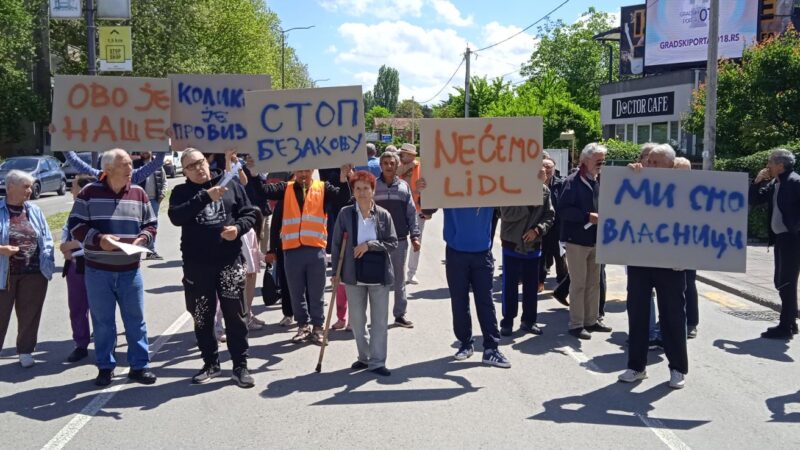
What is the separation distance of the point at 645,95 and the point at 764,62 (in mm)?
15664

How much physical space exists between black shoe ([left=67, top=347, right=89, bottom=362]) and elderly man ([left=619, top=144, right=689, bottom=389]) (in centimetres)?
481

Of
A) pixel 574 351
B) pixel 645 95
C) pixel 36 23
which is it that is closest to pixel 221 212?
pixel 574 351

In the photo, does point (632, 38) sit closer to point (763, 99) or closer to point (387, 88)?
point (763, 99)

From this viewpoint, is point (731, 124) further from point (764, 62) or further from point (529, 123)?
point (529, 123)

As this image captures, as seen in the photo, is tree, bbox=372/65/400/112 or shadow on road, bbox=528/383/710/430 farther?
tree, bbox=372/65/400/112

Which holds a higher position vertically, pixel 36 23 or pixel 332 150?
pixel 36 23

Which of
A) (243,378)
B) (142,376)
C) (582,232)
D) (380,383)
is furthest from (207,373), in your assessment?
(582,232)

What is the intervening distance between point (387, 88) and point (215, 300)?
163 m

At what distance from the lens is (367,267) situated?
6469 millimetres

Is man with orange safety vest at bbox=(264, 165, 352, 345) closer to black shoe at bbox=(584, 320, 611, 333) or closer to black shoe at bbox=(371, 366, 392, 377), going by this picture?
black shoe at bbox=(371, 366, 392, 377)

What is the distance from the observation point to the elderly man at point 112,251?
5984mm

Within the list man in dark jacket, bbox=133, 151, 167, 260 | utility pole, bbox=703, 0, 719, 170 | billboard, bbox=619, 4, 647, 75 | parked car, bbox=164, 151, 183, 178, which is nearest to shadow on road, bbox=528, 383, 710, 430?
man in dark jacket, bbox=133, 151, 167, 260

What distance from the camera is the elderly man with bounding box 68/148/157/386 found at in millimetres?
5984

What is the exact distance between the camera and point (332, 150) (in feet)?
22.6
